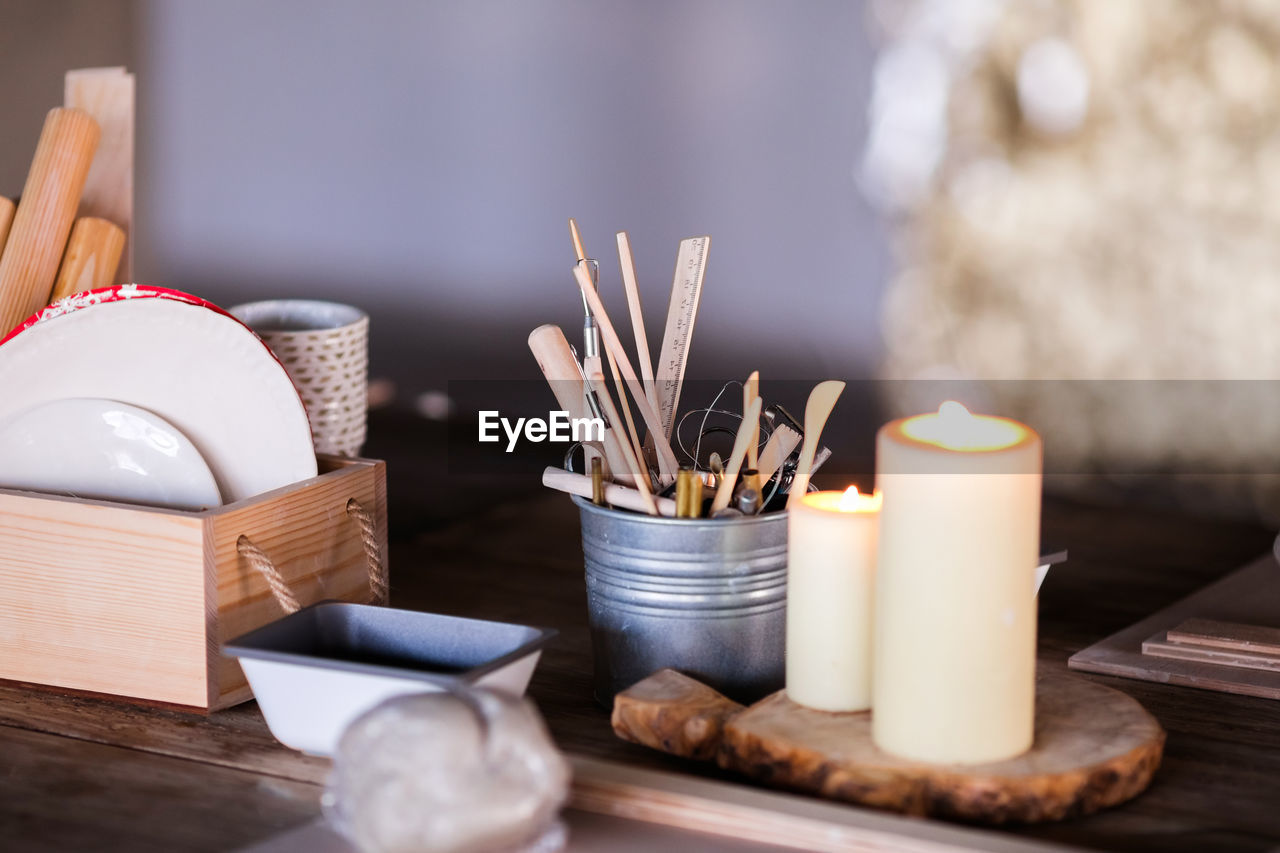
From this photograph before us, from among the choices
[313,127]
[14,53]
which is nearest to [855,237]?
[313,127]

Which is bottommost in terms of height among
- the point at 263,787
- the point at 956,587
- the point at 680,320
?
the point at 263,787

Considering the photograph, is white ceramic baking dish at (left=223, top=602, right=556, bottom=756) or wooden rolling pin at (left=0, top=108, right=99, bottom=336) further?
wooden rolling pin at (left=0, top=108, right=99, bottom=336)

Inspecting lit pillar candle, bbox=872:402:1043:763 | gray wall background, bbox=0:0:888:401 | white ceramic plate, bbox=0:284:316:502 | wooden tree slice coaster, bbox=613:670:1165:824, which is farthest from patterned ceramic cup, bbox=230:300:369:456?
gray wall background, bbox=0:0:888:401

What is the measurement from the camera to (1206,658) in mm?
835

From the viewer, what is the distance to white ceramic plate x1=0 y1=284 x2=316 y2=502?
2.63ft

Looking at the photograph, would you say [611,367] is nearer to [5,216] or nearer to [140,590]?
[140,590]

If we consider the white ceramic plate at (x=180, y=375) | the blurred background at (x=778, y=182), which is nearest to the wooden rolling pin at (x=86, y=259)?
the white ceramic plate at (x=180, y=375)

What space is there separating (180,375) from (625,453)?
0.28 m

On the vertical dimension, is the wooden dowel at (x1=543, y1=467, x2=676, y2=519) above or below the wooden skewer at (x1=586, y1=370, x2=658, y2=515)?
below

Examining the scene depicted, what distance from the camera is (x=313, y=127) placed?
2555 mm

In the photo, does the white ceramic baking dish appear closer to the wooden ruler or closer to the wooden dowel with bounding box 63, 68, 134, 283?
the wooden ruler

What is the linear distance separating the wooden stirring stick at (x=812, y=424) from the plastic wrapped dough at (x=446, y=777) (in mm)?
210

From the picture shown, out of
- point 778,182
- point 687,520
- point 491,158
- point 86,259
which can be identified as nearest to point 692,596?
point 687,520

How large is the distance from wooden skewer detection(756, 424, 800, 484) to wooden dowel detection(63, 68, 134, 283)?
0.52 meters
